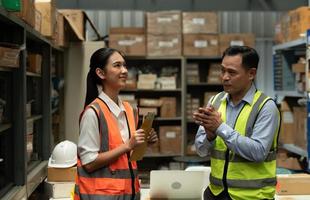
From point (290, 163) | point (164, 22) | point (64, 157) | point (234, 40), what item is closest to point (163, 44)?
point (164, 22)

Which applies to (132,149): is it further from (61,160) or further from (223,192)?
(61,160)

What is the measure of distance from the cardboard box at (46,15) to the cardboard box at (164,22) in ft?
7.52

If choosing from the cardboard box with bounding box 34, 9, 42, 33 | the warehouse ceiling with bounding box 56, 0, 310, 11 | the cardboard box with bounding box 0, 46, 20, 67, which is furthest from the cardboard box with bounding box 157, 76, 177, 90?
the cardboard box with bounding box 0, 46, 20, 67

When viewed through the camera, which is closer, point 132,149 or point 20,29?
point 132,149

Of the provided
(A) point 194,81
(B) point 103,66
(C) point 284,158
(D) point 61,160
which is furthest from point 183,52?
(B) point 103,66

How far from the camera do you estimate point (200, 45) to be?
5430 mm

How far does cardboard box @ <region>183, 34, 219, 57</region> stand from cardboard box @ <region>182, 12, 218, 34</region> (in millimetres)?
72

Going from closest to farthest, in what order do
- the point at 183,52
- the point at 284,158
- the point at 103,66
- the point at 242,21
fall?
the point at 103,66
the point at 284,158
the point at 183,52
the point at 242,21

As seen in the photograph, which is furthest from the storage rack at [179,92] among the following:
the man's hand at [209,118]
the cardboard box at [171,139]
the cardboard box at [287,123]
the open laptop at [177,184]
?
the man's hand at [209,118]

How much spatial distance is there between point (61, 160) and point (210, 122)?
4.60 ft

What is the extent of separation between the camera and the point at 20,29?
8.31ft

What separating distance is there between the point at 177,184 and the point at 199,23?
3586mm

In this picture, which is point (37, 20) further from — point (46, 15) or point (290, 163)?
point (290, 163)

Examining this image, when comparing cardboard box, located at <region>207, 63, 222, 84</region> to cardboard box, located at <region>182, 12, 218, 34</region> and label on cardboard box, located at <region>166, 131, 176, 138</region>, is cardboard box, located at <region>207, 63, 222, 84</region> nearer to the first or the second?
cardboard box, located at <region>182, 12, 218, 34</region>
